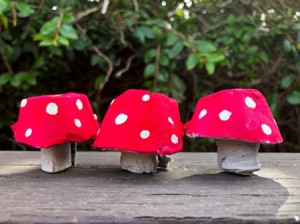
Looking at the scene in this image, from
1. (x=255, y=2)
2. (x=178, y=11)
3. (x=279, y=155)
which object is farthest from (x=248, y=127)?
(x=255, y=2)

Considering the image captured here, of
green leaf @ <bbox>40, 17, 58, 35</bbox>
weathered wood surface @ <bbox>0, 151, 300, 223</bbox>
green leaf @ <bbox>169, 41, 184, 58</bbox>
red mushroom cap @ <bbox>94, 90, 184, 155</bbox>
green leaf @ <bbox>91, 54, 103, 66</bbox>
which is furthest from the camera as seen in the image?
green leaf @ <bbox>91, 54, 103, 66</bbox>

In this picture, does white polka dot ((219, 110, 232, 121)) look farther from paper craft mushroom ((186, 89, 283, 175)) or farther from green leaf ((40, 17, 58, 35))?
green leaf ((40, 17, 58, 35))

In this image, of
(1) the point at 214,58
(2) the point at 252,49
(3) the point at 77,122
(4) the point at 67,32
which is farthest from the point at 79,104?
(2) the point at 252,49

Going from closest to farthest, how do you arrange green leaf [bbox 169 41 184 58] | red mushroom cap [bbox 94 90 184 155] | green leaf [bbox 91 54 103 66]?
1. red mushroom cap [bbox 94 90 184 155]
2. green leaf [bbox 169 41 184 58]
3. green leaf [bbox 91 54 103 66]

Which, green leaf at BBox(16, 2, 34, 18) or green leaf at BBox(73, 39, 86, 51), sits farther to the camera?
green leaf at BBox(73, 39, 86, 51)

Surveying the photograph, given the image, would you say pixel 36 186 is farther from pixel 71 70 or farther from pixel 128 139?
pixel 71 70

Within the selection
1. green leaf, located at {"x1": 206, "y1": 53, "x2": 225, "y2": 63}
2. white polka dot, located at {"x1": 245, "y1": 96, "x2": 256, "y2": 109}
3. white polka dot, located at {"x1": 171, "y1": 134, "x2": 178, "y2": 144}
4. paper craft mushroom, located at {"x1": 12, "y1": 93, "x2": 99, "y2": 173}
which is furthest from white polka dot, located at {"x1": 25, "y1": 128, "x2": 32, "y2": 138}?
green leaf, located at {"x1": 206, "y1": 53, "x2": 225, "y2": 63}

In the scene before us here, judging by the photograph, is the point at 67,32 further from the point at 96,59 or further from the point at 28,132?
the point at 28,132

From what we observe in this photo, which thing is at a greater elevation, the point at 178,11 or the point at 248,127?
the point at 248,127
